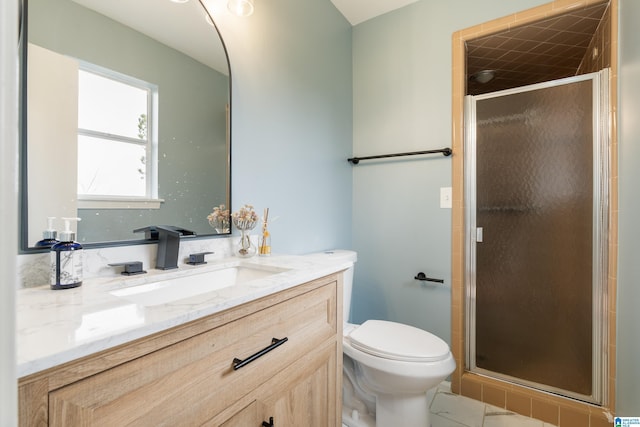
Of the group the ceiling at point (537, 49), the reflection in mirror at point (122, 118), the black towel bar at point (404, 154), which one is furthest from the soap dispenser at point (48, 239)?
the ceiling at point (537, 49)

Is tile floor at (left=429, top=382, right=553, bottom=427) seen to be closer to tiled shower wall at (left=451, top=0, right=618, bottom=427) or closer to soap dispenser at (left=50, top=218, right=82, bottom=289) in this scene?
tiled shower wall at (left=451, top=0, right=618, bottom=427)

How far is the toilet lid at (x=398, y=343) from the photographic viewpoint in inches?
47.5

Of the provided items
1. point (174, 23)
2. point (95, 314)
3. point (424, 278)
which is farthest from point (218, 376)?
point (424, 278)

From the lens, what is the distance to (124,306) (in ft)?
→ 1.91

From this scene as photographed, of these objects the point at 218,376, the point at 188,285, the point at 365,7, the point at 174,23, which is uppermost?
the point at 365,7

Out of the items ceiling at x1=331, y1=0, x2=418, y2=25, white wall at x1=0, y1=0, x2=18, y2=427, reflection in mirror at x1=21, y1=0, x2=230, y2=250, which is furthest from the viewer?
ceiling at x1=331, y1=0, x2=418, y2=25

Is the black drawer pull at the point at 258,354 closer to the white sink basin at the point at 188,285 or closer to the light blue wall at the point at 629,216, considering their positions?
the white sink basin at the point at 188,285

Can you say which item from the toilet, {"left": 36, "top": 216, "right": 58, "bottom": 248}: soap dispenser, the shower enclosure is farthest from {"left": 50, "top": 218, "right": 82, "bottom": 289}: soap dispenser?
the shower enclosure

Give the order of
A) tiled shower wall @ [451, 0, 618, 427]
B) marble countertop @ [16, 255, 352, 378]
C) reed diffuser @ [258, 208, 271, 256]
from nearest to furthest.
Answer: marble countertop @ [16, 255, 352, 378]
reed diffuser @ [258, 208, 271, 256]
tiled shower wall @ [451, 0, 618, 427]

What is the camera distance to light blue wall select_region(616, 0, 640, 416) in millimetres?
1158

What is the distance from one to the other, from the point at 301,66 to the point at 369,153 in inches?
29.9

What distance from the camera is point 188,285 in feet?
3.10

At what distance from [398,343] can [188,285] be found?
36.5 inches

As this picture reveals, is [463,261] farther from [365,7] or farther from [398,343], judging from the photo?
[365,7]
